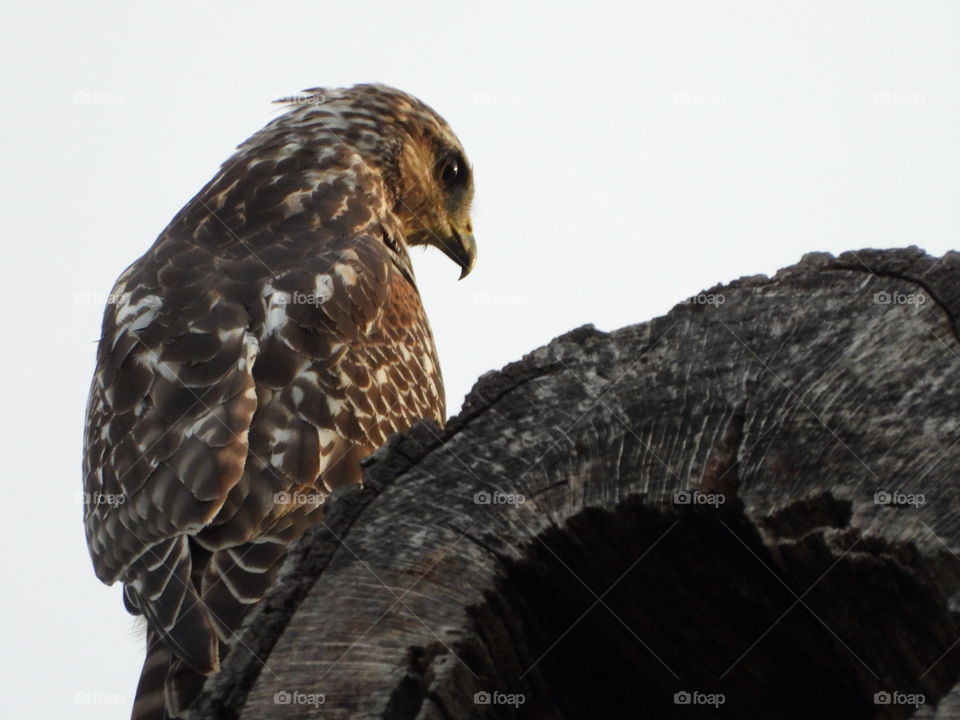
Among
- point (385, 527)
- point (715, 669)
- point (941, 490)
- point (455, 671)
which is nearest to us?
point (941, 490)

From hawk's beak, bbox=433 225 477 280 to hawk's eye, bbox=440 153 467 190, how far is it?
26 centimetres

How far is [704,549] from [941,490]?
0.49 m

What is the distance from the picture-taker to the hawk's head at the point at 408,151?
21.5 ft

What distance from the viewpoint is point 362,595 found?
7.14ft

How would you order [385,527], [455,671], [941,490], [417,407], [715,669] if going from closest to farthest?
[941,490]
[455,671]
[385,527]
[715,669]
[417,407]

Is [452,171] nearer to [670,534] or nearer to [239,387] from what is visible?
[239,387]

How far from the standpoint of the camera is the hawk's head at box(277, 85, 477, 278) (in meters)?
6.54

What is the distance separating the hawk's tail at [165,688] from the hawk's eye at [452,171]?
4121 millimetres

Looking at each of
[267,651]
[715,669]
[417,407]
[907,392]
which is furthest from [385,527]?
[417,407]

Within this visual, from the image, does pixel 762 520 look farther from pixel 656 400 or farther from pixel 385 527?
pixel 385 527

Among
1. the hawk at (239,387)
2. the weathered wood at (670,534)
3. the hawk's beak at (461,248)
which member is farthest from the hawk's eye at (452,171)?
the weathered wood at (670,534)

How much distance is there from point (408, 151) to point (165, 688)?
402 centimetres

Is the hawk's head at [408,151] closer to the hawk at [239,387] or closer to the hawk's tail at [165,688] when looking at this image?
the hawk at [239,387]

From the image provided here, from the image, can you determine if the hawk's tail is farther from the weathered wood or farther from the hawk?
the weathered wood
